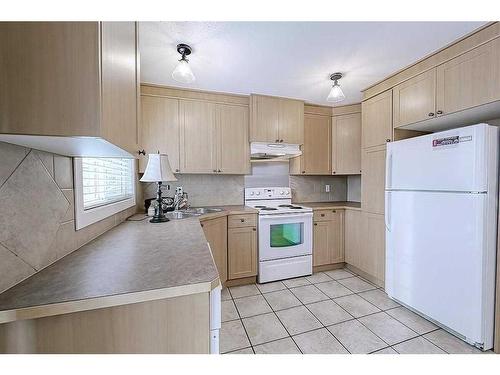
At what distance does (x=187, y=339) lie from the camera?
765mm

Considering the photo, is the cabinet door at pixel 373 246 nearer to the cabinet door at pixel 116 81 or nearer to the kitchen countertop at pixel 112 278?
the kitchen countertop at pixel 112 278

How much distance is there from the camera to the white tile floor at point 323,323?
160 centimetres

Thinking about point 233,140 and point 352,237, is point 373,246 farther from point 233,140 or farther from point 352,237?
point 233,140

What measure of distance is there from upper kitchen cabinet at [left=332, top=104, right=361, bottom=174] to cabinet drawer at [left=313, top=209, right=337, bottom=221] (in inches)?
24.5

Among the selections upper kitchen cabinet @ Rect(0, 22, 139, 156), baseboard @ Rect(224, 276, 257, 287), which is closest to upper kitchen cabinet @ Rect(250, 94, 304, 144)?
baseboard @ Rect(224, 276, 257, 287)

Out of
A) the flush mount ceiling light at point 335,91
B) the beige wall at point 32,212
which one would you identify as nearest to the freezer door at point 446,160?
the flush mount ceiling light at point 335,91

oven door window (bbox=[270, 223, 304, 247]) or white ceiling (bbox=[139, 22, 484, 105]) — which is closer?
white ceiling (bbox=[139, 22, 484, 105])

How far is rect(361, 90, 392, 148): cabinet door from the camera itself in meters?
2.34

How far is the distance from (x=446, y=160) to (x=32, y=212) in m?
2.55

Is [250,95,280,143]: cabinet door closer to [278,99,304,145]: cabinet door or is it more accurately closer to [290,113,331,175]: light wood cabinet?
[278,99,304,145]: cabinet door

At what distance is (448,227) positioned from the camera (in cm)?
169
